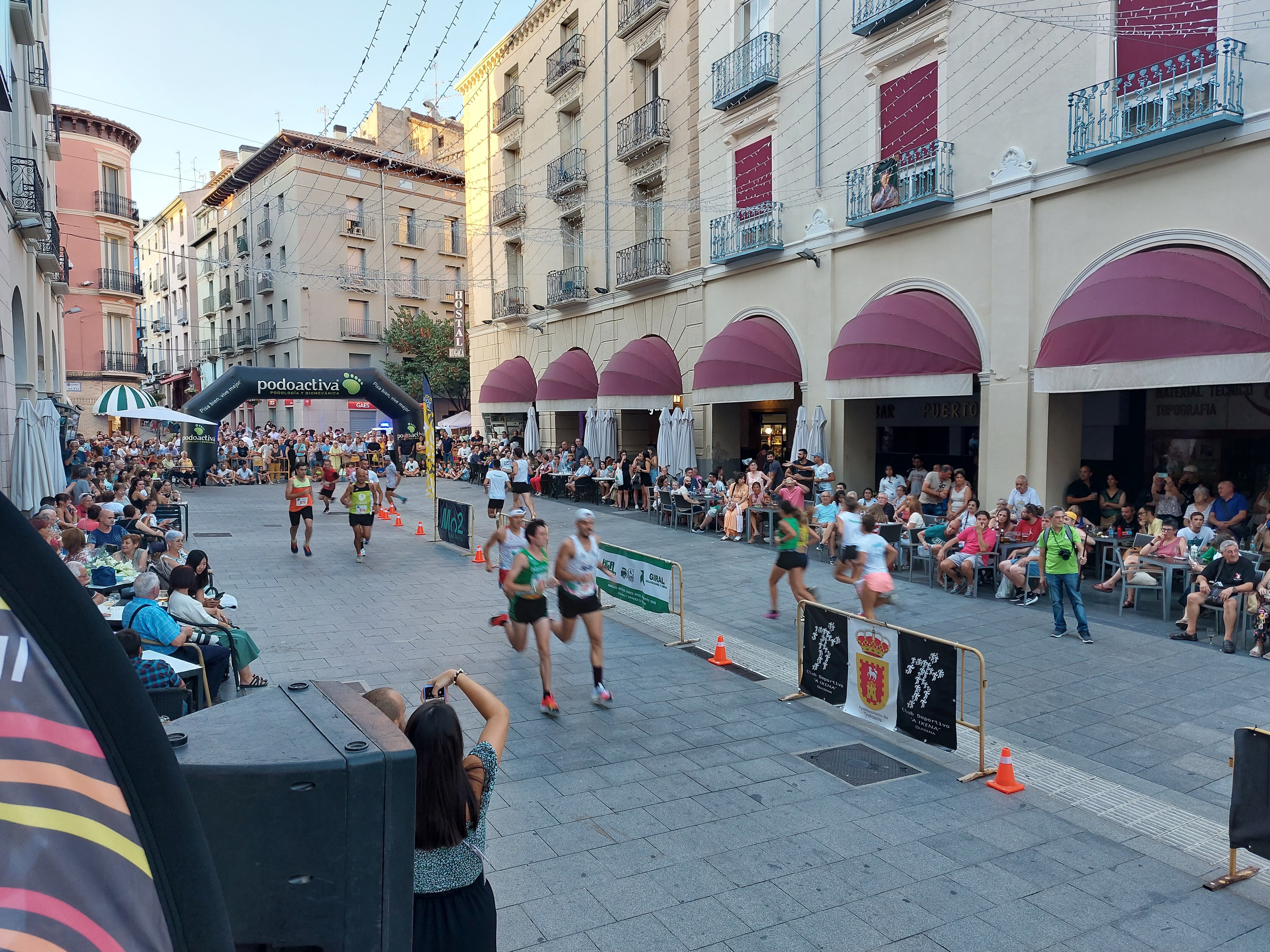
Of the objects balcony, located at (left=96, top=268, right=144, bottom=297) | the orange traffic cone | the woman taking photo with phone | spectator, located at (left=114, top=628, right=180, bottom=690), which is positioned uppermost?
balcony, located at (left=96, top=268, right=144, bottom=297)

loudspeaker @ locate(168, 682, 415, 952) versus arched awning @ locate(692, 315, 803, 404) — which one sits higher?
arched awning @ locate(692, 315, 803, 404)

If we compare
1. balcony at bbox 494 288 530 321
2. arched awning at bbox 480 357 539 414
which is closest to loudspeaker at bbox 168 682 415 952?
arched awning at bbox 480 357 539 414

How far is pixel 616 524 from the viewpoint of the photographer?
21.8 m

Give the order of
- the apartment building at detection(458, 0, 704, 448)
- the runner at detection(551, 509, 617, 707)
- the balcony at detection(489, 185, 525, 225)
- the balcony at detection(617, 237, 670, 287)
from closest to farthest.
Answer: the runner at detection(551, 509, 617, 707)
the apartment building at detection(458, 0, 704, 448)
the balcony at detection(617, 237, 670, 287)
the balcony at detection(489, 185, 525, 225)

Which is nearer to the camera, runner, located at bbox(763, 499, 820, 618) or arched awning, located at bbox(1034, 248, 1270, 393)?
runner, located at bbox(763, 499, 820, 618)

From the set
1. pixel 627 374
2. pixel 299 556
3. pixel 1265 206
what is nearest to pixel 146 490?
pixel 299 556

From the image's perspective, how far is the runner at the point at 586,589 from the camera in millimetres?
8570

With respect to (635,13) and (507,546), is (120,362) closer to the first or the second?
(635,13)

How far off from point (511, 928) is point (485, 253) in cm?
3458

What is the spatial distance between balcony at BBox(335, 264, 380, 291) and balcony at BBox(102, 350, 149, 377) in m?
10.8

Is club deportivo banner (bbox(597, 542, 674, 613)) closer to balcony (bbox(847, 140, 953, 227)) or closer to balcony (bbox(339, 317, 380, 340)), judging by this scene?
balcony (bbox(847, 140, 953, 227))

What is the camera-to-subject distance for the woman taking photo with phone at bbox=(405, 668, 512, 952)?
3119 millimetres

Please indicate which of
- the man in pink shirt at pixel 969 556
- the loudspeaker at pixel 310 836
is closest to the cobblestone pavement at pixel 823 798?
the man in pink shirt at pixel 969 556

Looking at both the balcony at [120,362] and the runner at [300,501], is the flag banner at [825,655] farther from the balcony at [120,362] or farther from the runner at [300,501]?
the balcony at [120,362]
